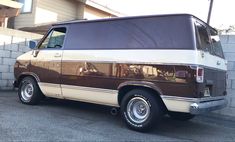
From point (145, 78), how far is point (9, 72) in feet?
19.4

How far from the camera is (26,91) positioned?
30.4 ft

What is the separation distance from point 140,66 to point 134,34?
27.8 inches

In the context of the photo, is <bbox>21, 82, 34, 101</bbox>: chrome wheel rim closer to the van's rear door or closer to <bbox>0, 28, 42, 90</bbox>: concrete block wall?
<bbox>0, 28, 42, 90</bbox>: concrete block wall

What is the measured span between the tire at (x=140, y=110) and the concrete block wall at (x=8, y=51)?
533 centimetres

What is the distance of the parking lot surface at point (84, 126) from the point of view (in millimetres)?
6219

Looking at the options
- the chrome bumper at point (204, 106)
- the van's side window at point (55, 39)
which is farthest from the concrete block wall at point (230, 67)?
the van's side window at point (55, 39)

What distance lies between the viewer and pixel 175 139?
21.4 ft

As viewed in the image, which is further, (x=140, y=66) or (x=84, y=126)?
(x=84, y=126)

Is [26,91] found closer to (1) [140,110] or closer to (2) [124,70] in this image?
(2) [124,70]

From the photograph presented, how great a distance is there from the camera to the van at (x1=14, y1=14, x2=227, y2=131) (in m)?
6.36

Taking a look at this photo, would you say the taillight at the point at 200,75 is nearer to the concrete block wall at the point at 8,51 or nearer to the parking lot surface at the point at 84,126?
the parking lot surface at the point at 84,126

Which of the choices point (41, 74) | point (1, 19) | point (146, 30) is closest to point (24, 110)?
point (41, 74)

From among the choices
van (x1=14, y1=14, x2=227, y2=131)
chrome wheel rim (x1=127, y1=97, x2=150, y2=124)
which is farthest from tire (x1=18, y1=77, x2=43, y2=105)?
chrome wheel rim (x1=127, y1=97, x2=150, y2=124)

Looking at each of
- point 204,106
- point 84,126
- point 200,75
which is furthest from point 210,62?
point 84,126
